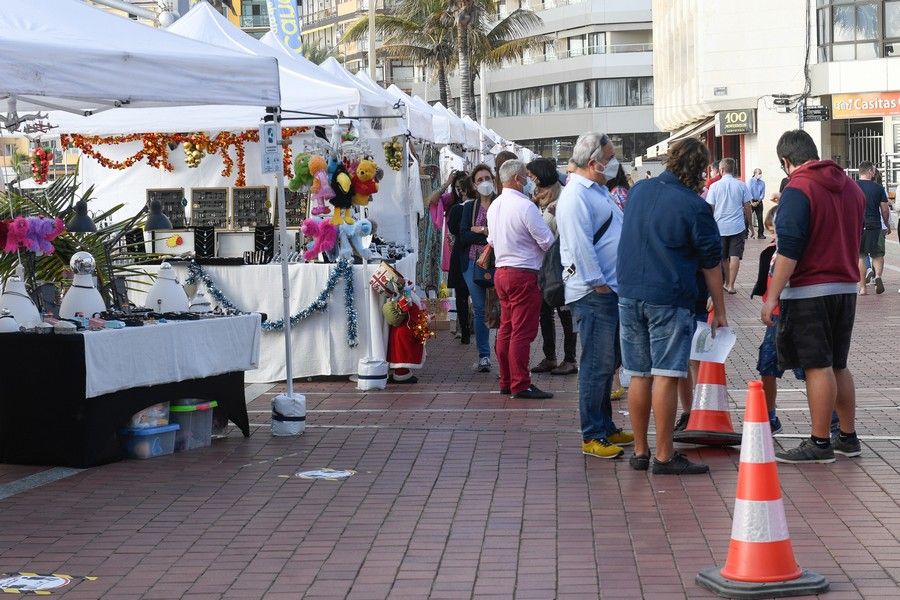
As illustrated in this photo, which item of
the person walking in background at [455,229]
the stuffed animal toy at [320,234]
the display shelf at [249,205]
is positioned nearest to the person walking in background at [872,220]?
the person walking in background at [455,229]

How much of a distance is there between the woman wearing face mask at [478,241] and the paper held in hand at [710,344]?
4760mm

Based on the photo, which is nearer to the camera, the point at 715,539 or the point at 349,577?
the point at 349,577

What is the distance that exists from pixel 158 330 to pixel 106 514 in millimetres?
1832

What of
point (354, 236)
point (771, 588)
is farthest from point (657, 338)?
point (354, 236)

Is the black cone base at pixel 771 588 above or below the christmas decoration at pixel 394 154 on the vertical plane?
below

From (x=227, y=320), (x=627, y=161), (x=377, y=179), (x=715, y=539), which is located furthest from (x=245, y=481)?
(x=627, y=161)

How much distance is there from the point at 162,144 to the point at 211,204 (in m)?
0.88

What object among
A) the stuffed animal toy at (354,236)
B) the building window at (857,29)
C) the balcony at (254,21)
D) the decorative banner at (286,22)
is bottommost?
the stuffed animal toy at (354,236)

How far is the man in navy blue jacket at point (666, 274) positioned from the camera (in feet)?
25.2

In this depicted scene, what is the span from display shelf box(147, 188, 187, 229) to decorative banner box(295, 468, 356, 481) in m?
8.71

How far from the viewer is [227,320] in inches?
381

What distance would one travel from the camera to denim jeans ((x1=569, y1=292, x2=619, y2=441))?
8.54 meters

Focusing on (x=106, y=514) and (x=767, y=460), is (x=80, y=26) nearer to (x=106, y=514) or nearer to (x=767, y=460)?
(x=106, y=514)

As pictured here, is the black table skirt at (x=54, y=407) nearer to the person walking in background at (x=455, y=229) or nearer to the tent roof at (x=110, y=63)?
the tent roof at (x=110, y=63)
